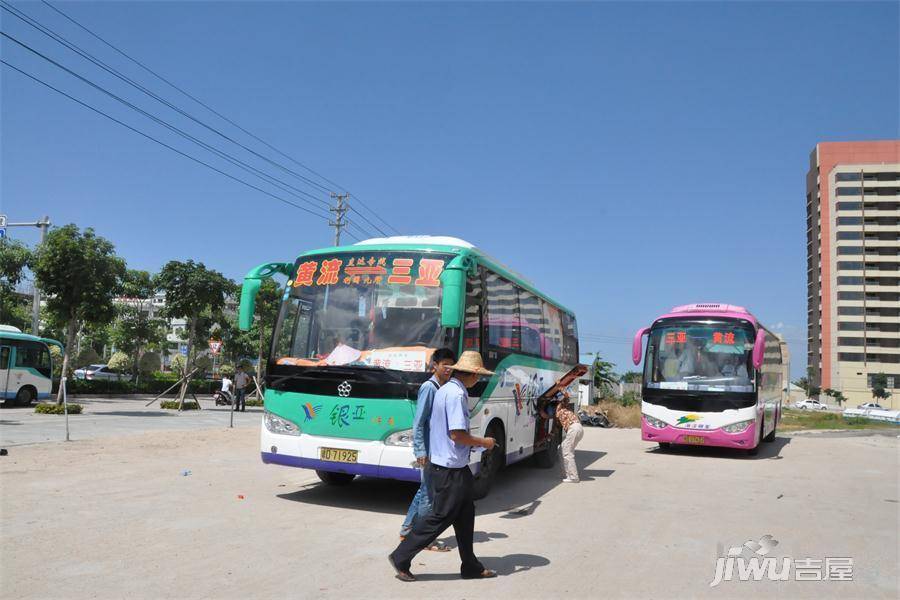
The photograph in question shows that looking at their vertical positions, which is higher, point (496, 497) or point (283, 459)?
point (283, 459)

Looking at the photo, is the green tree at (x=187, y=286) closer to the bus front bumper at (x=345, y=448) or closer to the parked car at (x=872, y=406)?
the bus front bumper at (x=345, y=448)

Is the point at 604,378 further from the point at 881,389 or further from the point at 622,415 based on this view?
the point at 881,389

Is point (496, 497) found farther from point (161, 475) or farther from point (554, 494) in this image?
point (161, 475)

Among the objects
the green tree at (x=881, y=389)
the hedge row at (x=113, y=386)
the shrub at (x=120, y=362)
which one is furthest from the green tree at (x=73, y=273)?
the green tree at (x=881, y=389)

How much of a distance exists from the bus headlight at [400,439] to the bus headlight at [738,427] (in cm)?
964

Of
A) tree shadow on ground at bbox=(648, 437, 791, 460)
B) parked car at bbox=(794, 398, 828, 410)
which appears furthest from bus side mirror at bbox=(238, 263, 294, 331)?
parked car at bbox=(794, 398, 828, 410)

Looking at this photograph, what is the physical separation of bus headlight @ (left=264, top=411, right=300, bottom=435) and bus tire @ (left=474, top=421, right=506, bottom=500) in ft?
7.97

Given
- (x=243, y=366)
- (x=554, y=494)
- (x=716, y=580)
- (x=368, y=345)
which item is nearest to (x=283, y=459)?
A: (x=368, y=345)

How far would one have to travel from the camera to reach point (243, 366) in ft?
91.8

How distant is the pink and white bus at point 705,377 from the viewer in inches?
594

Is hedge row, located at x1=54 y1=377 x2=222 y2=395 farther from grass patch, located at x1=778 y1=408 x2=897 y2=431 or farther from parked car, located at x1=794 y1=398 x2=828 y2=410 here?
parked car, located at x1=794 y1=398 x2=828 y2=410

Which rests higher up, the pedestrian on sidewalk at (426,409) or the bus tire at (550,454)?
the pedestrian on sidewalk at (426,409)

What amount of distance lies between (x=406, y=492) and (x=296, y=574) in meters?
4.49

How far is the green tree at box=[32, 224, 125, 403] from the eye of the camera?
71.8 feet
